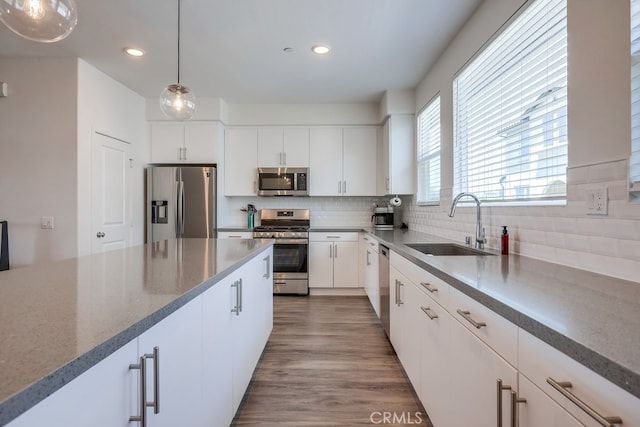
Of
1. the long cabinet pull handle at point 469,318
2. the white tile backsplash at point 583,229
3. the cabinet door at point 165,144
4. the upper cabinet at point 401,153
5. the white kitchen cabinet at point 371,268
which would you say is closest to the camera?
the long cabinet pull handle at point 469,318

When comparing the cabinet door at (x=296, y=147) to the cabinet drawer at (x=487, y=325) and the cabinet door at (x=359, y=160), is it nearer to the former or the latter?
the cabinet door at (x=359, y=160)

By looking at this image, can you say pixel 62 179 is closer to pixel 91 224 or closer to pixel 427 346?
pixel 91 224

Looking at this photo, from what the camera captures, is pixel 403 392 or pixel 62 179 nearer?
pixel 403 392

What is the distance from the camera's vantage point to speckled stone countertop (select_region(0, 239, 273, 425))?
0.52 metres

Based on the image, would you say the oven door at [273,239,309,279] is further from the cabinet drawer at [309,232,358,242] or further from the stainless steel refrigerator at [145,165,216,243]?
the stainless steel refrigerator at [145,165,216,243]

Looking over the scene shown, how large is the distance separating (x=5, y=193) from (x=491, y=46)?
4.32 metres

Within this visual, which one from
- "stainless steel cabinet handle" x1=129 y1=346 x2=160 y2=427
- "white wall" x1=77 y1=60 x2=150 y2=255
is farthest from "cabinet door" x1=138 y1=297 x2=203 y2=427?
"white wall" x1=77 y1=60 x2=150 y2=255

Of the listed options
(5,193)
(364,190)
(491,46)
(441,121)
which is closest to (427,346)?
(491,46)

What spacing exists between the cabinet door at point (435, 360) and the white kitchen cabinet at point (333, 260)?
2507mm

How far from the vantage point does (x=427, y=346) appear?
1688 mm

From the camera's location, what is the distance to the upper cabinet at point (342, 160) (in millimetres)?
4570

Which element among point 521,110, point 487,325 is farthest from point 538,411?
point 521,110

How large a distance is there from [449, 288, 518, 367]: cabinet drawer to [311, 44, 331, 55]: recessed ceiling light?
2441 millimetres

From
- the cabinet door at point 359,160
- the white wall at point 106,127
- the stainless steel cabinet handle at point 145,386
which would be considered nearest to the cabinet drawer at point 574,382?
the stainless steel cabinet handle at point 145,386
